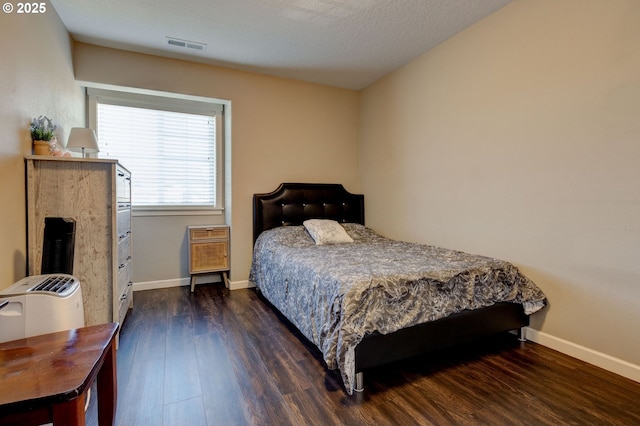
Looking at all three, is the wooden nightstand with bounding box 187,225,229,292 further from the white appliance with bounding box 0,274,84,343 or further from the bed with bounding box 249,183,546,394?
the white appliance with bounding box 0,274,84,343

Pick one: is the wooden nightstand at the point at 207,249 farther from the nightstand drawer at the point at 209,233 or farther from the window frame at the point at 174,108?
the window frame at the point at 174,108

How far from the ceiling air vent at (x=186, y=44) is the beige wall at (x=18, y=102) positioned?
86 cm

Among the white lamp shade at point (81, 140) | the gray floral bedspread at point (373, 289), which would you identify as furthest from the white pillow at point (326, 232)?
the white lamp shade at point (81, 140)

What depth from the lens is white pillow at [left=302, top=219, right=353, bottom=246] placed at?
10.6ft

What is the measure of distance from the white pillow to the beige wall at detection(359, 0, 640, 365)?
85 cm

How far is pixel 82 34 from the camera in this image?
2.80 meters

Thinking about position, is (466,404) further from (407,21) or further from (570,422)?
(407,21)

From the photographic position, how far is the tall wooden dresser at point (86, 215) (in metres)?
1.92

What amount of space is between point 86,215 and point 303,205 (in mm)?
2219

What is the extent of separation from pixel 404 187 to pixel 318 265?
Answer: 5.75 ft

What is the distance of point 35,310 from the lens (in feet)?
4.49

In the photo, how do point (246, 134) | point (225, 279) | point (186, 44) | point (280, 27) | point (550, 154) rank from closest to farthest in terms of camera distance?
point (550, 154)
point (280, 27)
point (186, 44)
point (246, 134)
point (225, 279)

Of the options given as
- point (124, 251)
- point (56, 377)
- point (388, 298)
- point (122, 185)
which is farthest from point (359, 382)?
point (122, 185)

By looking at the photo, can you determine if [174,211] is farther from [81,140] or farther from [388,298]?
[388,298]
